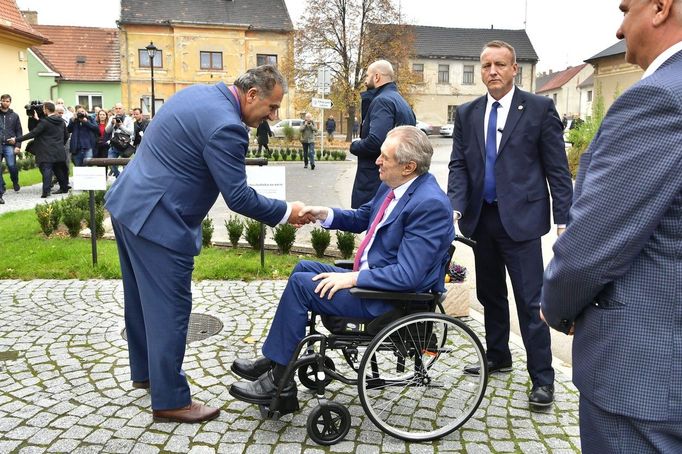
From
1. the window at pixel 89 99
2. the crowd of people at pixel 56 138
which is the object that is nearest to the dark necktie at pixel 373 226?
the crowd of people at pixel 56 138

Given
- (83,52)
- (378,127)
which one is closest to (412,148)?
(378,127)

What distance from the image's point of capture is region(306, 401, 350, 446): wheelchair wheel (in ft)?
11.0

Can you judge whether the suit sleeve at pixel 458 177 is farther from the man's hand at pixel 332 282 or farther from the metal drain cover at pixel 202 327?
the metal drain cover at pixel 202 327

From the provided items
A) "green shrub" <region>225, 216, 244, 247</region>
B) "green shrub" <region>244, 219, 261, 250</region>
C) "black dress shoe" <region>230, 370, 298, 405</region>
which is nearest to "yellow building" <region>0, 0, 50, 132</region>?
"green shrub" <region>225, 216, 244, 247</region>

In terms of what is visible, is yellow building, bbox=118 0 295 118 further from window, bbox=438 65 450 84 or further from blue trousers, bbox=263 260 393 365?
blue trousers, bbox=263 260 393 365

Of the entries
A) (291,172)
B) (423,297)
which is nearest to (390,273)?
(423,297)

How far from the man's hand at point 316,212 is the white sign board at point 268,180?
7.70ft

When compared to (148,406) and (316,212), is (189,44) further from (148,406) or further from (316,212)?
(148,406)

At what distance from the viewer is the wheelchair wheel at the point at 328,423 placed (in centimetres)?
334

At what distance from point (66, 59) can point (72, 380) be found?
46634 mm

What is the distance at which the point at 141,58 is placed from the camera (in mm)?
44781

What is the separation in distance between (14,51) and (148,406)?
875 inches

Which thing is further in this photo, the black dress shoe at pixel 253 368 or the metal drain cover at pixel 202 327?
the metal drain cover at pixel 202 327

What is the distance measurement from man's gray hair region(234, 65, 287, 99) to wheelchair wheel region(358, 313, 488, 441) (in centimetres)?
150
